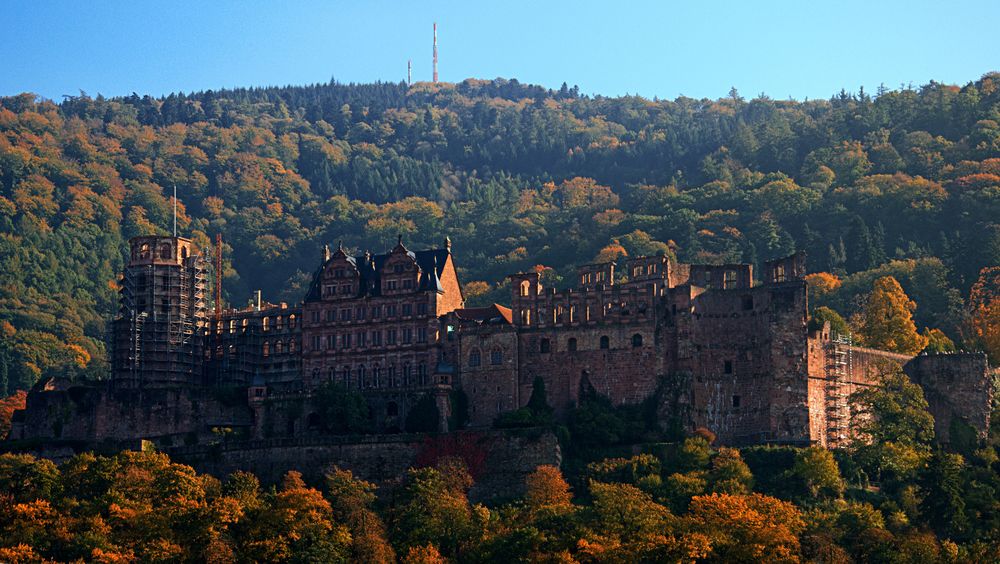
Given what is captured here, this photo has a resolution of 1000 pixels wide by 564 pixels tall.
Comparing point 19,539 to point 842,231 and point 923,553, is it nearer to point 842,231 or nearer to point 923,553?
point 923,553

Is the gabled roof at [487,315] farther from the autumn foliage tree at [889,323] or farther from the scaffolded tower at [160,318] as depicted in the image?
the autumn foliage tree at [889,323]

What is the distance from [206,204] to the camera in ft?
637

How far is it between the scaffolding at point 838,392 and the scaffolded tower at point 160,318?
1535 inches

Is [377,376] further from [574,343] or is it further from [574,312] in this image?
[574,312]

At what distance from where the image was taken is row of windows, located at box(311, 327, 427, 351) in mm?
107062

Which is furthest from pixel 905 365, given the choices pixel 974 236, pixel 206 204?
pixel 206 204

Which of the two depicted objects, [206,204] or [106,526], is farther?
[206,204]

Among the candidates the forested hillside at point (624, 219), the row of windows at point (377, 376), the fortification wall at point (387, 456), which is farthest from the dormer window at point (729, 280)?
the forested hillside at point (624, 219)

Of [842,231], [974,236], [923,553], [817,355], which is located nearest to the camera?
[923,553]

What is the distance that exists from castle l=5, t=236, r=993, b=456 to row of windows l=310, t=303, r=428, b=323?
4.5 inches

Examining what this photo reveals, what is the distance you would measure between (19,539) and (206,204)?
109858 mm

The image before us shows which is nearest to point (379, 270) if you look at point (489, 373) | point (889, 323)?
point (489, 373)

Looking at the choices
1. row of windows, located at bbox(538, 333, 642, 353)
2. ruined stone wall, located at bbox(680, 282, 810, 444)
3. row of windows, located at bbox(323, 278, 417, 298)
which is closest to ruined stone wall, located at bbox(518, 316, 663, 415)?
row of windows, located at bbox(538, 333, 642, 353)

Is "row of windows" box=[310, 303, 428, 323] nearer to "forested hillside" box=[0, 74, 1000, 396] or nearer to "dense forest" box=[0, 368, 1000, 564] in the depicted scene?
"dense forest" box=[0, 368, 1000, 564]
